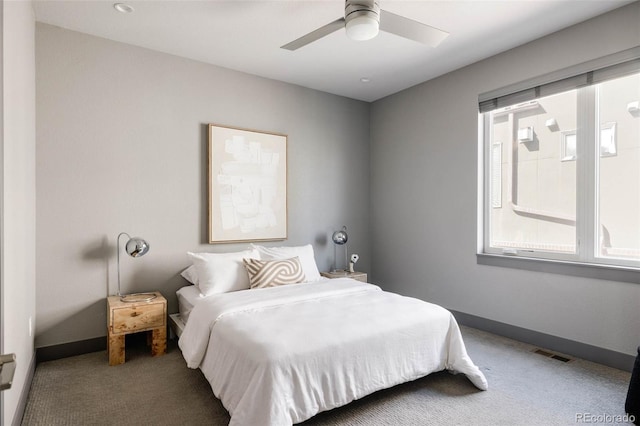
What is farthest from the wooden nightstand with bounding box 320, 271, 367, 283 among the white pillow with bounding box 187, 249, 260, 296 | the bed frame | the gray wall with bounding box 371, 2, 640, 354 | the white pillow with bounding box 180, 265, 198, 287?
the bed frame

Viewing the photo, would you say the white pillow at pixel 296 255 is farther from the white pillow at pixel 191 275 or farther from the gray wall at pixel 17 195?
the gray wall at pixel 17 195

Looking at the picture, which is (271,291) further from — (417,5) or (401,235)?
(417,5)

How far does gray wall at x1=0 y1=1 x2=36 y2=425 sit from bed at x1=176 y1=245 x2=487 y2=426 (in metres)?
0.97

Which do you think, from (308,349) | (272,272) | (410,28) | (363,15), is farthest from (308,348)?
(410,28)

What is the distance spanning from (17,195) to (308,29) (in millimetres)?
2415

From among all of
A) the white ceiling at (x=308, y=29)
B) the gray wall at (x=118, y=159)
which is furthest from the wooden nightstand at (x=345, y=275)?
the white ceiling at (x=308, y=29)

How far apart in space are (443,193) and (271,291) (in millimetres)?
2298

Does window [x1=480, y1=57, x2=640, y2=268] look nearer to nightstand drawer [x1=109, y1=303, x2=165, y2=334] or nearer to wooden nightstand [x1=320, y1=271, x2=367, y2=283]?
wooden nightstand [x1=320, y1=271, x2=367, y2=283]

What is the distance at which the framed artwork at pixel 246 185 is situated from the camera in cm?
379

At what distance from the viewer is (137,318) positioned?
2973mm

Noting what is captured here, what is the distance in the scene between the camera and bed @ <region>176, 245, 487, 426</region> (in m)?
1.89

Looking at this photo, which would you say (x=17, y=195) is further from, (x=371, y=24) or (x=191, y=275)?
(x=371, y=24)

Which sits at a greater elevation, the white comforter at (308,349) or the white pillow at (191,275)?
the white pillow at (191,275)

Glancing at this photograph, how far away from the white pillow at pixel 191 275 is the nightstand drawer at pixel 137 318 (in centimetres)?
40
